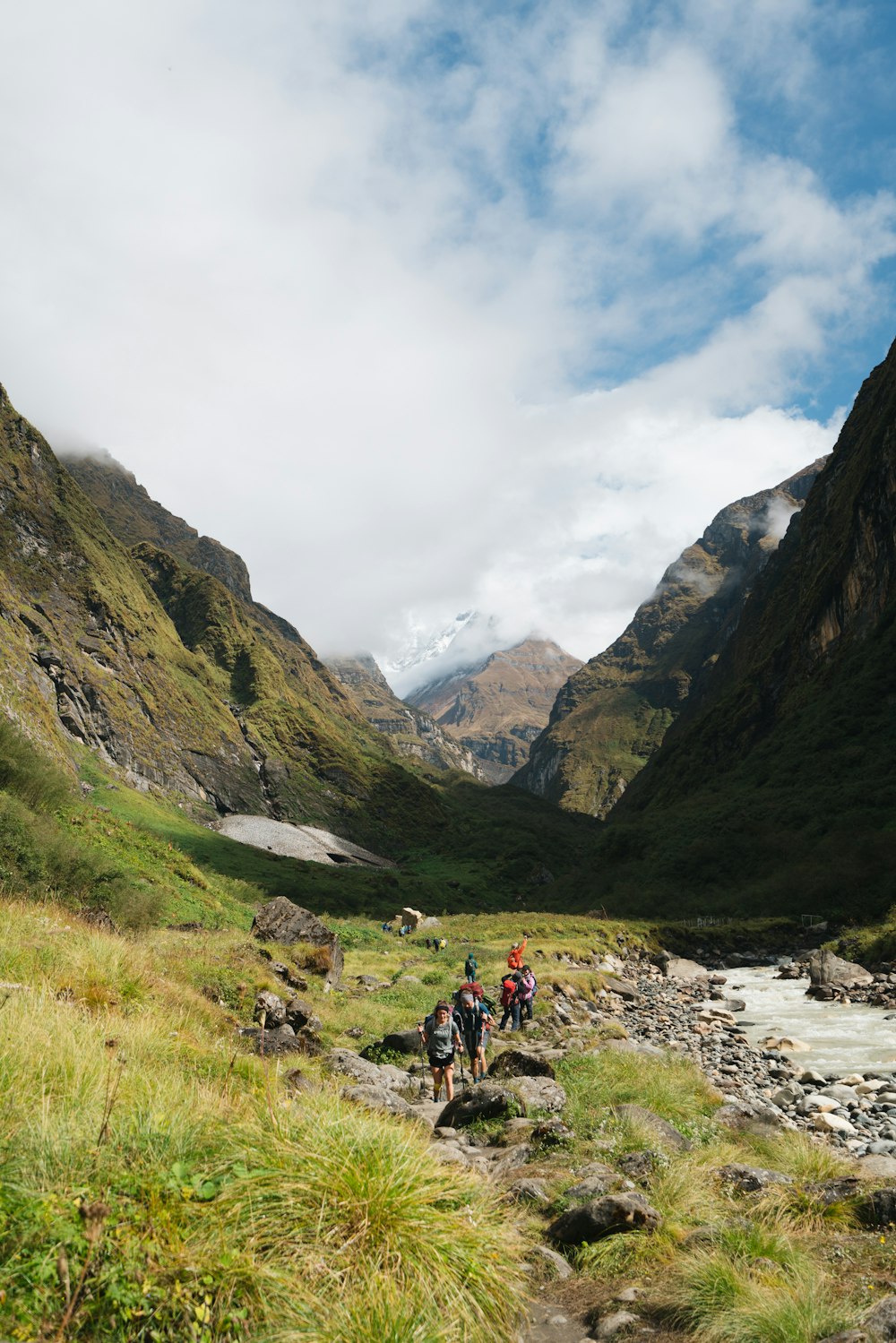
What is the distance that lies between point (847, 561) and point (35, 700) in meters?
92.7

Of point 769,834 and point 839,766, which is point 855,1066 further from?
point 839,766

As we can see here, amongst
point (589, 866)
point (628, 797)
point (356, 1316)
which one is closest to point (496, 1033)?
point (356, 1316)

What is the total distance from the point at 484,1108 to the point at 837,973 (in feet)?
77.6

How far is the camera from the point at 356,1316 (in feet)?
12.5

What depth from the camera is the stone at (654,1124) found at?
339 inches

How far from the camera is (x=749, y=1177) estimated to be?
7258 millimetres

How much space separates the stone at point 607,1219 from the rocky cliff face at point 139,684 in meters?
61.6

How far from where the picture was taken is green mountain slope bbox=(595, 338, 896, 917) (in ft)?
163

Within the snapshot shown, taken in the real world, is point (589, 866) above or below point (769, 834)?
below

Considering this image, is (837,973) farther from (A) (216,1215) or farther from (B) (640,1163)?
(A) (216,1215)

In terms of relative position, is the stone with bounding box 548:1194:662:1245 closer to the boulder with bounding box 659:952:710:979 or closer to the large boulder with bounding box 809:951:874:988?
the large boulder with bounding box 809:951:874:988

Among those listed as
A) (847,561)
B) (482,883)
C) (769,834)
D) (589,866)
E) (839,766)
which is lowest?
(482,883)

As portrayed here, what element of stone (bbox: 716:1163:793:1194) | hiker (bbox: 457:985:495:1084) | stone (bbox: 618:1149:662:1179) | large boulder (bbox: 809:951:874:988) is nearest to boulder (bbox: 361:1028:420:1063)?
hiker (bbox: 457:985:495:1084)

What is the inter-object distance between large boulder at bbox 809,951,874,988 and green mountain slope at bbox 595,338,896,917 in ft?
41.8
